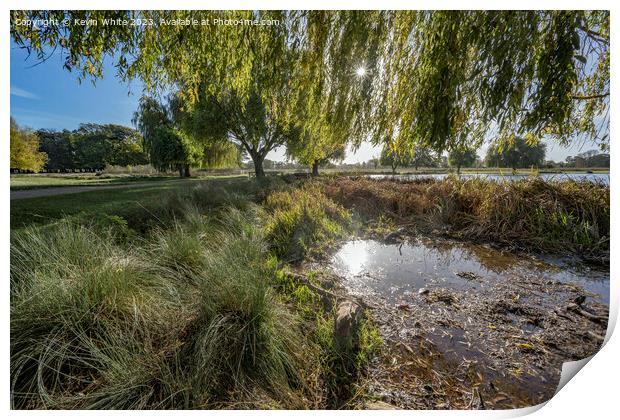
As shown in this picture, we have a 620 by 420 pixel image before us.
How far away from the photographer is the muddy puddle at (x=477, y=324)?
47.2 inches

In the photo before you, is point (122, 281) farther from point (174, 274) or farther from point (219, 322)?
point (219, 322)

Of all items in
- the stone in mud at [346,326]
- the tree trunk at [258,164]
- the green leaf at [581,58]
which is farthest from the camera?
the tree trunk at [258,164]

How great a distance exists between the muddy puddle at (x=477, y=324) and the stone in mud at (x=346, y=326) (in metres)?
0.17

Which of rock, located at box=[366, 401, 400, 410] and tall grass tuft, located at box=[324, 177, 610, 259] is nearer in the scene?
rock, located at box=[366, 401, 400, 410]

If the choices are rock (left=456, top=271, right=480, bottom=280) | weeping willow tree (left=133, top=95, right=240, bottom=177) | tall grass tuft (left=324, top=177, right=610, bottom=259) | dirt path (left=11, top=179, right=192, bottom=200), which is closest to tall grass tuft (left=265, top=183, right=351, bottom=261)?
tall grass tuft (left=324, top=177, right=610, bottom=259)

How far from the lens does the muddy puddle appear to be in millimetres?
1198

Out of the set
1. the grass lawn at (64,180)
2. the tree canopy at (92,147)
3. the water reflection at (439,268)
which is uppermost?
the tree canopy at (92,147)

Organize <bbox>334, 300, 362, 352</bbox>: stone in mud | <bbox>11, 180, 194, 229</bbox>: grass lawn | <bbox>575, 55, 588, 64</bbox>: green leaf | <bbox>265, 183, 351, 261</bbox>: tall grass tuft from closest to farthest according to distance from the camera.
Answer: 1. <bbox>334, 300, 362, 352</bbox>: stone in mud
2. <bbox>575, 55, 588, 64</bbox>: green leaf
3. <bbox>11, 180, 194, 229</bbox>: grass lawn
4. <bbox>265, 183, 351, 261</bbox>: tall grass tuft

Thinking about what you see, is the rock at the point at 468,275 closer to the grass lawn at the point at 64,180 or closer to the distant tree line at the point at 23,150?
the distant tree line at the point at 23,150

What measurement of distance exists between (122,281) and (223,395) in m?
1.10

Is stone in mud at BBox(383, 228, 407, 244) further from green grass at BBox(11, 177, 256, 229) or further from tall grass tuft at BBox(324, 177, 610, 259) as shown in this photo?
green grass at BBox(11, 177, 256, 229)

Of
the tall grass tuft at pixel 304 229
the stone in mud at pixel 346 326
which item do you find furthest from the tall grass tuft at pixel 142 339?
the tall grass tuft at pixel 304 229

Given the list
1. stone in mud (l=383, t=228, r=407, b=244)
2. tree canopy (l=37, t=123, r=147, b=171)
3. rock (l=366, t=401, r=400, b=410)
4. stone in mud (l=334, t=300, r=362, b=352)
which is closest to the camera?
rock (l=366, t=401, r=400, b=410)

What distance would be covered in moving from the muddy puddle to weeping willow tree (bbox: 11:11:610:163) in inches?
51.3
